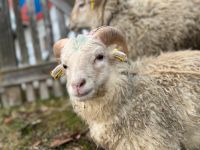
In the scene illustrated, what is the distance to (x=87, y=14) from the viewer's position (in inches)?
234

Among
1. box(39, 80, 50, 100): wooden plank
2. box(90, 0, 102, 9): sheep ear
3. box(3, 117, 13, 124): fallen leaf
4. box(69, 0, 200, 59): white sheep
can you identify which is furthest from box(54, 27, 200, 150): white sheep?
box(39, 80, 50, 100): wooden plank

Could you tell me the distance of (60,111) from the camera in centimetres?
646

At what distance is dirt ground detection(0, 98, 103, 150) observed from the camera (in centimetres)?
531

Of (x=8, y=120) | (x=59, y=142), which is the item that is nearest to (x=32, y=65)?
(x=8, y=120)

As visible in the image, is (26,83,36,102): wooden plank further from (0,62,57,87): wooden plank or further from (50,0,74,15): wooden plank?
(50,0,74,15): wooden plank

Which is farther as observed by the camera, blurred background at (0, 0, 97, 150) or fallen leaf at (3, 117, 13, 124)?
blurred background at (0, 0, 97, 150)

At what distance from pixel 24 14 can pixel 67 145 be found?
368 cm

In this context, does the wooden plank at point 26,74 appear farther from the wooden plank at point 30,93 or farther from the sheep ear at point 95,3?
the sheep ear at point 95,3

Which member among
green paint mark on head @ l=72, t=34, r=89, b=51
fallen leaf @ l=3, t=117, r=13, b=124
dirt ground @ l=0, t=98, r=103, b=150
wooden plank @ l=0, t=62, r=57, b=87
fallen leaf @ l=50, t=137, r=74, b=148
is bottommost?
fallen leaf @ l=3, t=117, r=13, b=124

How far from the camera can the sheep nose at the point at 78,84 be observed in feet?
11.7

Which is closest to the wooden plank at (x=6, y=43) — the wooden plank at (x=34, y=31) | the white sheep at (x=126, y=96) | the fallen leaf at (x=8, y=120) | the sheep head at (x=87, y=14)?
the wooden plank at (x=34, y=31)

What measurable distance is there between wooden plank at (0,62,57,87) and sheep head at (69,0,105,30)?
106 cm

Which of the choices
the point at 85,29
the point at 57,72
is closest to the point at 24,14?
the point at 85,29

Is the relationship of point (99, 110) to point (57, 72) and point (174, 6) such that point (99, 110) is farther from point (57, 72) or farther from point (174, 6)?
point (174, 6)
